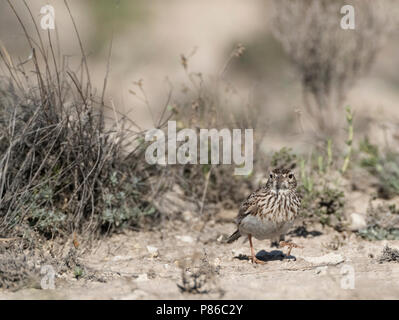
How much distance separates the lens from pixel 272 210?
5375mm

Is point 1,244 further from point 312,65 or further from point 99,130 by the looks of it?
point 312,65

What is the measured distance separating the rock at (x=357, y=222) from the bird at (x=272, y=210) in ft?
3.58

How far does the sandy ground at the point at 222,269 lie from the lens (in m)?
4.38

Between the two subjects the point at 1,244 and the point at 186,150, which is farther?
the point at 186,150

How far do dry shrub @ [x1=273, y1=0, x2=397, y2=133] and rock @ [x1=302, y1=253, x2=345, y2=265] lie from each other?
3.58 m

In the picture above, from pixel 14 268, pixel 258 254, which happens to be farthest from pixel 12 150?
pixel 258 254

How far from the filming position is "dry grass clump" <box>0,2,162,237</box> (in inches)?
222

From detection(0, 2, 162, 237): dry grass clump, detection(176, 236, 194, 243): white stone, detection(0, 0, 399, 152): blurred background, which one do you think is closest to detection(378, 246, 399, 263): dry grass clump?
detection(176, 236, 194, 243): white stone

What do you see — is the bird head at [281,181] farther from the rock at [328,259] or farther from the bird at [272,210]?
the rock at [328,259]

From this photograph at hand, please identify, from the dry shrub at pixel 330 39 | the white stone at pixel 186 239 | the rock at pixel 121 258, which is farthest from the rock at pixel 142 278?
the dry shrub at pixel 330 39

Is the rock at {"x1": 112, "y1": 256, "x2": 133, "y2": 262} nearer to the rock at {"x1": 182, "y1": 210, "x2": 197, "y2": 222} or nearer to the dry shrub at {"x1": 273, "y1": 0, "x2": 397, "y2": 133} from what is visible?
the rock at {"x1": 182, "y1": 210, "x2": 197, "y2": 222}

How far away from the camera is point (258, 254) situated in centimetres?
597

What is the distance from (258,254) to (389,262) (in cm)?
127
